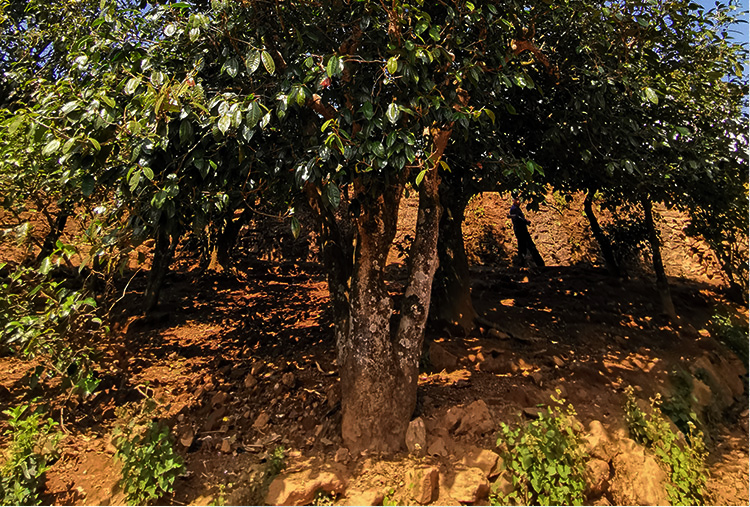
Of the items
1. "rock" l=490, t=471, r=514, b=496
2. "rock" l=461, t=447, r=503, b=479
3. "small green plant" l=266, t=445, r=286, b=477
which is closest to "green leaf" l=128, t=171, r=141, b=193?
"small green plant" l=266, t=445, r=286, b=477

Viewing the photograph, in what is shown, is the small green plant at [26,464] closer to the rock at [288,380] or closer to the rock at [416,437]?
the rock at [288,380]

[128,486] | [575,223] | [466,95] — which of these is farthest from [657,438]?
[575,223]

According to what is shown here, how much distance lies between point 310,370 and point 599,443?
2612 mm

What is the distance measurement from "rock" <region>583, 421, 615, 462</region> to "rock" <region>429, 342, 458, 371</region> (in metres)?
1.43

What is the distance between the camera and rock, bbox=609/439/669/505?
3.21 m

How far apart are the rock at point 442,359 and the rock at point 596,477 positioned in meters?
1.61

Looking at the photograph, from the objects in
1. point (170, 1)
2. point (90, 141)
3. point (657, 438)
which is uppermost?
point (170, 1)

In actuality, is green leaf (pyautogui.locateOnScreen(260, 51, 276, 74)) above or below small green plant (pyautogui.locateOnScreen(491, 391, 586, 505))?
above

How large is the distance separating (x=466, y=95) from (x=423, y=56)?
0.97 m

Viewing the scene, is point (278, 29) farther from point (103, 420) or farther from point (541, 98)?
point (103, 420)

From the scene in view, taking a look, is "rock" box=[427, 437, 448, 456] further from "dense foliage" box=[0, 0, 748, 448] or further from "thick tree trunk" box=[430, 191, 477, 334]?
"thick tree trunk" box=[430, 191, 477, 334]

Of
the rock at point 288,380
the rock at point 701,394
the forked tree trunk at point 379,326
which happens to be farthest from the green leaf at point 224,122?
the rock at point 701,394

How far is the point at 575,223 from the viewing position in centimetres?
1095

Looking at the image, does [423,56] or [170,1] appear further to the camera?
[170,1]
